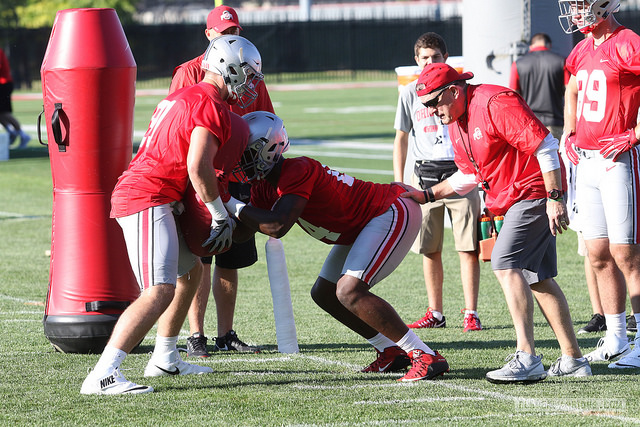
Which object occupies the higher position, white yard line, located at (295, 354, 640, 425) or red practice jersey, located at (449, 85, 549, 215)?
red practice jersey, located at (449, 85, 549, 215)

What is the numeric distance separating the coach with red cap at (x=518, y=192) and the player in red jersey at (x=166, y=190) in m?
1.11

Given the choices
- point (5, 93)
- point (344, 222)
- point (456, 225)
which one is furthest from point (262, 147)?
point (5, 93)

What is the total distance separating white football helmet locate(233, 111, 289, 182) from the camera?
5984 mm

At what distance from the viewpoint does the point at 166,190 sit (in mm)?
5934

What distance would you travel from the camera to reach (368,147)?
21.7 m

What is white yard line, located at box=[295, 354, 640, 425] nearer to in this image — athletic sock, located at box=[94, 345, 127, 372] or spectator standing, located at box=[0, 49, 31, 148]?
athletic sock, located at box=[94, 345, 127, 372]

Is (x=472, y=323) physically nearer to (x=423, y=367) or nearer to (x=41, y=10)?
(x=423, y=367)

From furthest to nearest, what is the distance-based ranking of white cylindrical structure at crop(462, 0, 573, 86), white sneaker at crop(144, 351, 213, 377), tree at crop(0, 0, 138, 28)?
tree at crop(0, 0, 138, 28), white cylindrical structure at crop(462, 0, 573, 86), white sneaker at crop(144, 351, 213, 377)

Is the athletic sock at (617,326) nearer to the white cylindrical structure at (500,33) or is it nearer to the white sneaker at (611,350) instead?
the white sneaker at (611,350)

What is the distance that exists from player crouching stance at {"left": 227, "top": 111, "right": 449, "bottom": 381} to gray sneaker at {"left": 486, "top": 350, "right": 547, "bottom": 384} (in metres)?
0.33

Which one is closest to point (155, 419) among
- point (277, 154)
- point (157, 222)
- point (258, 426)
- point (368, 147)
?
point (258, 426)

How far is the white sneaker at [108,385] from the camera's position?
5.84 meters

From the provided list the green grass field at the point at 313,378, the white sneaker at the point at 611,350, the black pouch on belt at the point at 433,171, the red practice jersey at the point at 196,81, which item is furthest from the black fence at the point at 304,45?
the white sneaker at the point at 611,350

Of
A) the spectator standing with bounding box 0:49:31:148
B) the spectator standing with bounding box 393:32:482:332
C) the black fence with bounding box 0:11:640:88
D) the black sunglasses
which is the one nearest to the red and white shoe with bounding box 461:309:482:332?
the spectator standing with bounding box 393:32:482:332
